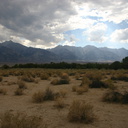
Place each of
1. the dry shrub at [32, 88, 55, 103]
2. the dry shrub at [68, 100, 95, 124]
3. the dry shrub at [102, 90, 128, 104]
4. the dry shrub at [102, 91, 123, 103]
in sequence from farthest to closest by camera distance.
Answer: the dry shrub at [32, 88, 55, 103] → the dry shrub at [102, 91, 123, 103] → the dry shrub at [102, 90, 128, 104] → the dry shrub at [68, 100, 95, 124]

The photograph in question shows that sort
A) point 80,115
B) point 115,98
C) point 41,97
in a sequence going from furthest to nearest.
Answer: point 41,97 < point 115,98 < point 80,115

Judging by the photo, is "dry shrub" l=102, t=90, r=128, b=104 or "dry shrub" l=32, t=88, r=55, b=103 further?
"dry shrub" l=32, t=88, r=55, b=103

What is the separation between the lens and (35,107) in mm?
9398

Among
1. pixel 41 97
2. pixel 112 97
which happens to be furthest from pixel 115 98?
pixel 41 97

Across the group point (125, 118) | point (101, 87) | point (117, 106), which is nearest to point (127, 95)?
point (117, 106)

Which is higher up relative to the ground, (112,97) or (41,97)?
(112,97)

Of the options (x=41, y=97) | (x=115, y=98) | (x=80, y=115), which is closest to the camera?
(x=80, y=115)

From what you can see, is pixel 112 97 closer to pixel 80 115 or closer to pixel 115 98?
pixel 115 98

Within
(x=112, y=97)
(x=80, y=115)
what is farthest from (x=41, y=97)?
(x=112, y=97)

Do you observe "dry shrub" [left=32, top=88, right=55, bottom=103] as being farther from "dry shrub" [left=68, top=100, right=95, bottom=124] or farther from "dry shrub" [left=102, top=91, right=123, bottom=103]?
"dry shrub" [left=68, top=100, right=95, bottom=124]

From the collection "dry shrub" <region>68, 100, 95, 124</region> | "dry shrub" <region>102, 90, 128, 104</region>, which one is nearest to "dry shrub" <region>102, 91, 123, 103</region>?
"dry shrub" <region>102, 90, 128, 104</region>

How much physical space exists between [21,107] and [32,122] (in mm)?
4429

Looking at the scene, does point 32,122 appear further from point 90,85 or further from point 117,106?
point 90,85

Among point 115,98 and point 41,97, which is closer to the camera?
point 115,98
